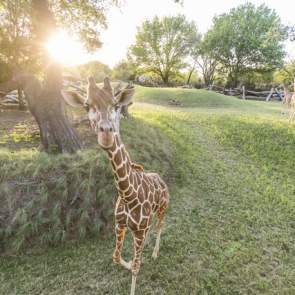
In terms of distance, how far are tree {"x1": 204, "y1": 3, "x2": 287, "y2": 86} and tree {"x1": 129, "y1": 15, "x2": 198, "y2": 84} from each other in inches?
110

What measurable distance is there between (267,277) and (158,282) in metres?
1.55

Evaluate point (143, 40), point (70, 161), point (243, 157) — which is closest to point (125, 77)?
point (143, 40)

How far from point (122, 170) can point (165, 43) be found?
33128 millimetres

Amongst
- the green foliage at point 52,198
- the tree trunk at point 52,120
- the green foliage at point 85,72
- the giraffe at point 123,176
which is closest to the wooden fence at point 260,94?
the green foliage at point 85,72

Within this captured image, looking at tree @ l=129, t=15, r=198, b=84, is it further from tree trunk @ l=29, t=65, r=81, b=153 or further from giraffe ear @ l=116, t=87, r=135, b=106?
giraffe ear @ l=116, t=87, r=135, b=106

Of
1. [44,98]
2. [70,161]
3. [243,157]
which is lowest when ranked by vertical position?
[243,157]

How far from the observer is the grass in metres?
3.32

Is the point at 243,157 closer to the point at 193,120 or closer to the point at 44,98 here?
the point at 193,120

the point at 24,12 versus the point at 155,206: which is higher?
the point at 24,12

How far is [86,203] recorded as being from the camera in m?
4.18

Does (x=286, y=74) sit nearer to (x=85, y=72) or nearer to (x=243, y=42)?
(x=243, y=42)

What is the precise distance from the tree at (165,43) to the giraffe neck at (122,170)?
32.5 metres

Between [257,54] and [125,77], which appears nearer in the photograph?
[257,54]

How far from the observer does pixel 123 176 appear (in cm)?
231
